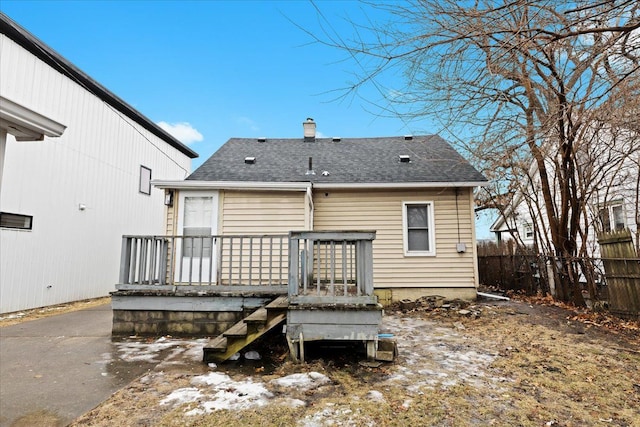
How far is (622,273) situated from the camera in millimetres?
6133

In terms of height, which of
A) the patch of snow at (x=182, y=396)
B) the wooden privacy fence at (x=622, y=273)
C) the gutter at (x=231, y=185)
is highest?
the gutter at (x=231, y=185)

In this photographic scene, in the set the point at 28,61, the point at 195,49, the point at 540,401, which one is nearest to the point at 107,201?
the point at 28,61

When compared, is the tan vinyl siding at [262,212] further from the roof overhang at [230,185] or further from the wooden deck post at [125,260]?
the wooden deck post at [125,260]

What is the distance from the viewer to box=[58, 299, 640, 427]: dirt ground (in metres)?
2.80

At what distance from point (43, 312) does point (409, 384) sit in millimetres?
9014

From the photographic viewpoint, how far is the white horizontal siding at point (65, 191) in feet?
26.8

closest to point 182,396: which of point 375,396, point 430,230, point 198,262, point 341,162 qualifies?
point 375,396

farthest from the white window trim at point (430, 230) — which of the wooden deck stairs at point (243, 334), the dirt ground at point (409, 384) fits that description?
the wooden deck stairs at point (243, 334)

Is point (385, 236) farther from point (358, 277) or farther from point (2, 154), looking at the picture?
point (2, 154)

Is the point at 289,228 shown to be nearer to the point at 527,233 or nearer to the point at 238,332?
the point at 238,332

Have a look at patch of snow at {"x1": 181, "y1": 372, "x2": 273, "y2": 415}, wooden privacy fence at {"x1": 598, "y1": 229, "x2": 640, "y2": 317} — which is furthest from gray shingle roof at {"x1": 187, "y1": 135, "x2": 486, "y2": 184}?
patch of snow at {"x1": 181, "y1": 372, "x2": 273, "y2": 415}

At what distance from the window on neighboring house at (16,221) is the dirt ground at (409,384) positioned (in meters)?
5.44

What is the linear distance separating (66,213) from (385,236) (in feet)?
29.6

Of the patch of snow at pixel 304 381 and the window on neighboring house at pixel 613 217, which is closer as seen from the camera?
the patch of snow at pixel 304 381
